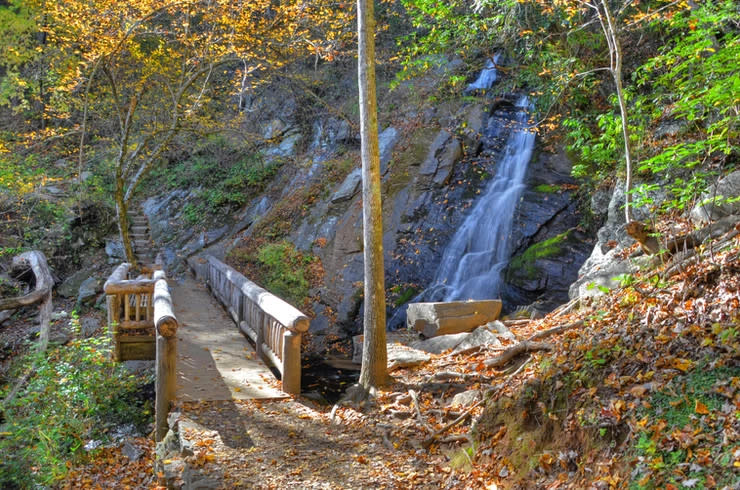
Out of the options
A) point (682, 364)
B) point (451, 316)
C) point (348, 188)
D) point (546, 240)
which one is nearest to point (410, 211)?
point (348, 188)

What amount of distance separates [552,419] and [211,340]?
6.39m

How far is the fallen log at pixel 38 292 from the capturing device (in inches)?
363

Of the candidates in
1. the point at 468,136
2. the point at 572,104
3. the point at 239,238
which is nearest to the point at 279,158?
the point at 239,238

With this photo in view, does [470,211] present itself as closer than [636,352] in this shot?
No

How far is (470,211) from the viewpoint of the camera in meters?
13.7

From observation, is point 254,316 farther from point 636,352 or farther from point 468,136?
point 468,136

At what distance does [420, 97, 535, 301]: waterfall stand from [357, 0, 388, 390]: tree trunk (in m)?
5.64

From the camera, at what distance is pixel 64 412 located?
677cm

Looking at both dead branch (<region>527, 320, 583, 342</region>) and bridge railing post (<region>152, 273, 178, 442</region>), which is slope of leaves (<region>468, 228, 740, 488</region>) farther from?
bridge railing post (<region>152, 273, 178, 442</region>)

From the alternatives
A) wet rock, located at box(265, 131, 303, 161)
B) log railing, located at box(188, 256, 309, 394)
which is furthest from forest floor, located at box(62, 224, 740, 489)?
wet rock, located at box(265, 131, 303, 161)

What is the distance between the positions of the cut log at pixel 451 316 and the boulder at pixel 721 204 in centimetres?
410

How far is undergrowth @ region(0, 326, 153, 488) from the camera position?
5863mm

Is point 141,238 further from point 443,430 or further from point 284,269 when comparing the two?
point 443,430

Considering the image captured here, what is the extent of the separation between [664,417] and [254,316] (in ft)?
21.6
